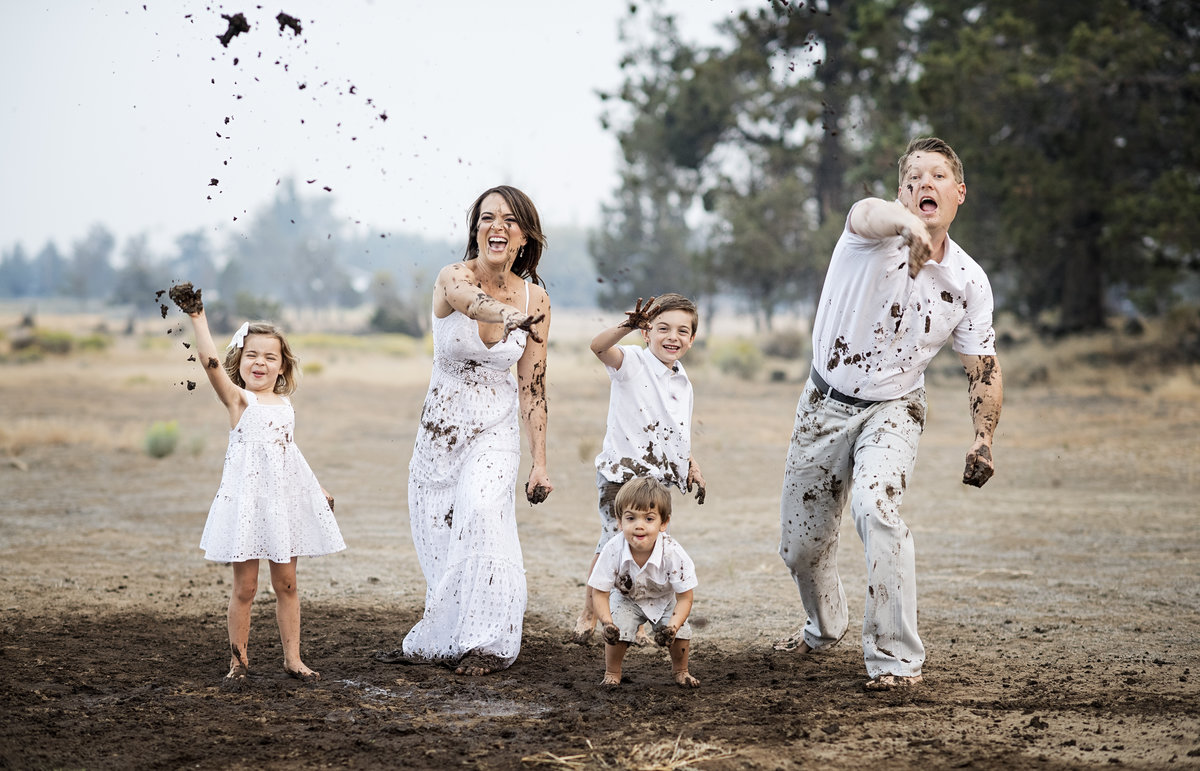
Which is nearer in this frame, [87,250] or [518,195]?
[518,195]

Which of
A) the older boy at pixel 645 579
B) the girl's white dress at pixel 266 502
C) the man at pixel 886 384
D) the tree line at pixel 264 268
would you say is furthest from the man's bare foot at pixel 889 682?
the tree line at pixel 264 268

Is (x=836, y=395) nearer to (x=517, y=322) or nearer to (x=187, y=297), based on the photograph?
(x=517, y=322)

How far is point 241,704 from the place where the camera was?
189 inches

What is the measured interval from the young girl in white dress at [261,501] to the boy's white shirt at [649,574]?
1.21 m

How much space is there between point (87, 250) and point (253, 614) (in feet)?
399

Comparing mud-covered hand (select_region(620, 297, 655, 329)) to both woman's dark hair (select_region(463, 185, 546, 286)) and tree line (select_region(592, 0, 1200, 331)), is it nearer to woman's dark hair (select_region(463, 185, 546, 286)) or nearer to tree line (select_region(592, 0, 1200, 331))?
woman's dark hair (select_region(463, 185, 546, 286))

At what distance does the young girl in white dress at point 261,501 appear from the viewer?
5.13 m

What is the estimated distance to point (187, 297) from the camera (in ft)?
15.9

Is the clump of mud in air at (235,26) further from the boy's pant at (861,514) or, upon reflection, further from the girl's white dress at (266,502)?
the boy's pant at (861,514)

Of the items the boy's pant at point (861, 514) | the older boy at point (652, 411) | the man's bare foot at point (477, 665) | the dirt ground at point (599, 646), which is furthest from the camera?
the older boy at point (652, 411)

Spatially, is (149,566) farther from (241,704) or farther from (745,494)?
(745,494)

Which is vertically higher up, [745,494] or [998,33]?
[998,33]

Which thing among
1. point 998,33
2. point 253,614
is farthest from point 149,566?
point 998,33

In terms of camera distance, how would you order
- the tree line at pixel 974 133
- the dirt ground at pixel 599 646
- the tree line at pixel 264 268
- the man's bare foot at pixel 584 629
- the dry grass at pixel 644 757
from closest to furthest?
1. the dry grass at pixel 644 757
2. the dirt ground at pixel 599 646
3. the man's bare foot at pixel 584 629
4. the tree line at pixel 974 133
5. the tree line at pixel 264 268
